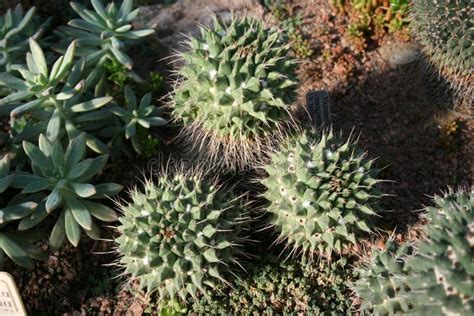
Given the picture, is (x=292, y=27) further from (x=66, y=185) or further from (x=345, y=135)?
(x=66, y=185)

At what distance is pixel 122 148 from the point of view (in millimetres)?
4480

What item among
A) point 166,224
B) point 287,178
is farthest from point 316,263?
point 166,224

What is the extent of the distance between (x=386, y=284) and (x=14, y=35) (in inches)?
140

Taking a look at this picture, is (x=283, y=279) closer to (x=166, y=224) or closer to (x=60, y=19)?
(x=166, y=224)

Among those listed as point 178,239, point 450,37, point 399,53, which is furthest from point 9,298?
point 399,53

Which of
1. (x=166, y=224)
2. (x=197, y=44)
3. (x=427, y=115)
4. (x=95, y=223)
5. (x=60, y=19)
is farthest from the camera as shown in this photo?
Answer: (x=60, y=19)

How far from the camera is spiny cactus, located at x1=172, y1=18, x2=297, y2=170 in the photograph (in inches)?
142

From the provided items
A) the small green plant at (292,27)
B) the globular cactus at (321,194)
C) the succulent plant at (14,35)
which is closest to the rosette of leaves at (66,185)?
the succulent plant at (14,35)

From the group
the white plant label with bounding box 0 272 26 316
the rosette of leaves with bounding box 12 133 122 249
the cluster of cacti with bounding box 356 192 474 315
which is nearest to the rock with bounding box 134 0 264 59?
the rosette of leaves with bounding box 12 133 122 249

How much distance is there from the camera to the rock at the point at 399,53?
17.2ft

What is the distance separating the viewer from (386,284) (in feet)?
10.4

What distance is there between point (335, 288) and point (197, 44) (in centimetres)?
198

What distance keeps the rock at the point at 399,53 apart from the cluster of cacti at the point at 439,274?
2347mm

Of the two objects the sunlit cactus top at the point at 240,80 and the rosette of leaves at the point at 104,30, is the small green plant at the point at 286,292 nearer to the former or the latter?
the sunlit cactus top at the point at 240,80
